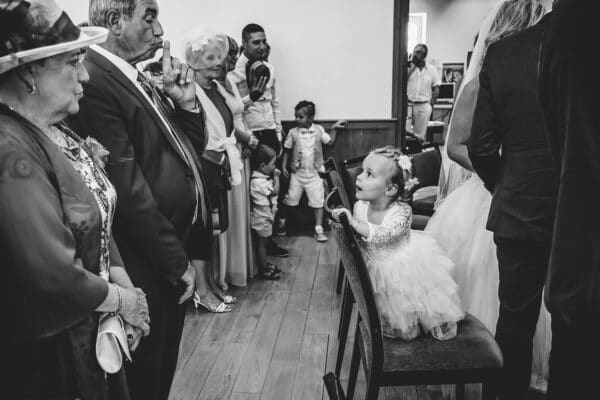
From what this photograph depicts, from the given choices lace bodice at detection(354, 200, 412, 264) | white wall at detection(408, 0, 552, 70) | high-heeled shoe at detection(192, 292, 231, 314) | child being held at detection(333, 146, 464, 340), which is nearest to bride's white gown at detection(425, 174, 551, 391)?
child being held at detection(333, 146, 464, 340)

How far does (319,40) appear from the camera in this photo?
4.81 m

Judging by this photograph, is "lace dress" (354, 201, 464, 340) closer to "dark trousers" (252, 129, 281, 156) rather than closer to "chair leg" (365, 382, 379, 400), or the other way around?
"chair leg" (365, 382, 379, 400)

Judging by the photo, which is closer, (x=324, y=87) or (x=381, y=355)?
(x=381, y=355)

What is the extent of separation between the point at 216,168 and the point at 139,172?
1.42 m

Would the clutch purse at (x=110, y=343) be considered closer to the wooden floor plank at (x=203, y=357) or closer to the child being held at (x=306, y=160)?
the wooden floor plank at (x=203, y=357)

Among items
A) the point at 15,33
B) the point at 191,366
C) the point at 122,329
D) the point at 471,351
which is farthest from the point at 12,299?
the point at 191,366

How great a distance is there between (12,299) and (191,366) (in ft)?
5.60

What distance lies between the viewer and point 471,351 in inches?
65.5

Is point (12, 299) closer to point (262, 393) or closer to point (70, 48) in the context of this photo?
point (70, 48)

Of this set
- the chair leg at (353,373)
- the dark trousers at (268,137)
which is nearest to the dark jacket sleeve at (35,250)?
the chair leg at (353,373)

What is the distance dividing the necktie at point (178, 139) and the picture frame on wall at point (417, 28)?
1124cm

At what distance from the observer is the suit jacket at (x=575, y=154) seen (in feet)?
2.70

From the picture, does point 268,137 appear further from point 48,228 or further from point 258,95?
point 48,228

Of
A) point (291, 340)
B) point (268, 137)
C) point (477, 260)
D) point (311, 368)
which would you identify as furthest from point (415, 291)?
point (268, 137)
